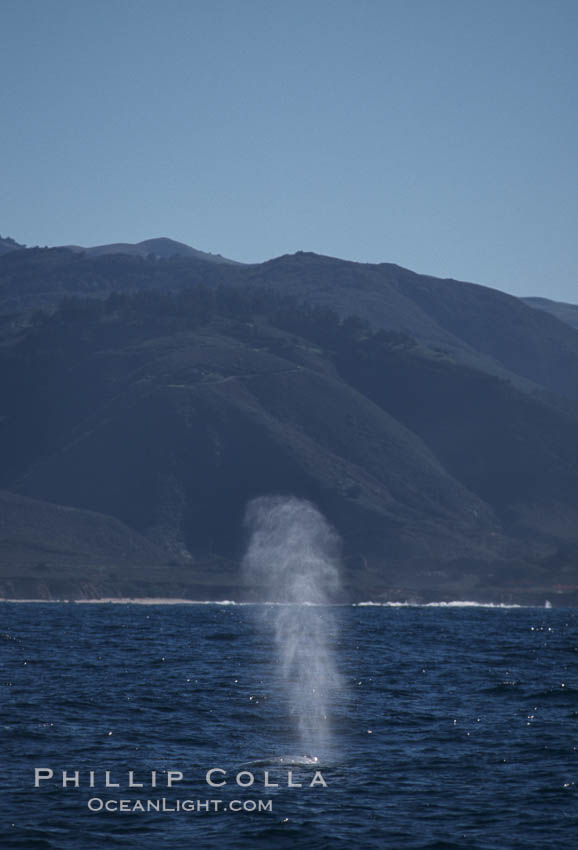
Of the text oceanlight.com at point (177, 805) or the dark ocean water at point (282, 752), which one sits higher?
the text oceanlight.com at point (177, 805)

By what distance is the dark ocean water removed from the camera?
94.9 ft

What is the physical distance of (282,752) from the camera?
38406 millimetres

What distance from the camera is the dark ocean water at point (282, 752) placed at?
1139 inches

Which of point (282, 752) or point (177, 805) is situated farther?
point (282, 752)

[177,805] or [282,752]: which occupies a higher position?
[177,805]

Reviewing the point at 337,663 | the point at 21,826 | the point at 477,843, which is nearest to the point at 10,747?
the point at 21,826

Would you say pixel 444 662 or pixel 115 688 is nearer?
pixel 115 688

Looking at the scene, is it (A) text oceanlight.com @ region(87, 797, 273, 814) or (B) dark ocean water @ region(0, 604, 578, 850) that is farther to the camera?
(A) text oceanlight.com @ region(87, 797, 273, 814)

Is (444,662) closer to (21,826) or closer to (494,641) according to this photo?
(494,641)

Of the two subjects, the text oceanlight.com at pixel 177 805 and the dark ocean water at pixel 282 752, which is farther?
the text oceanlight.com at pixel 177 805

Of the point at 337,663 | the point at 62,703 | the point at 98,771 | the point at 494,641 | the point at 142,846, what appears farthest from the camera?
the point at 494,641

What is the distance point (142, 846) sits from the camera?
27.2 meters

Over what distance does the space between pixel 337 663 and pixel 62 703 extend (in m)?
28.5

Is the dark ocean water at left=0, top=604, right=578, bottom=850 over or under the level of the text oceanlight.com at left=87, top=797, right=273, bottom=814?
under
